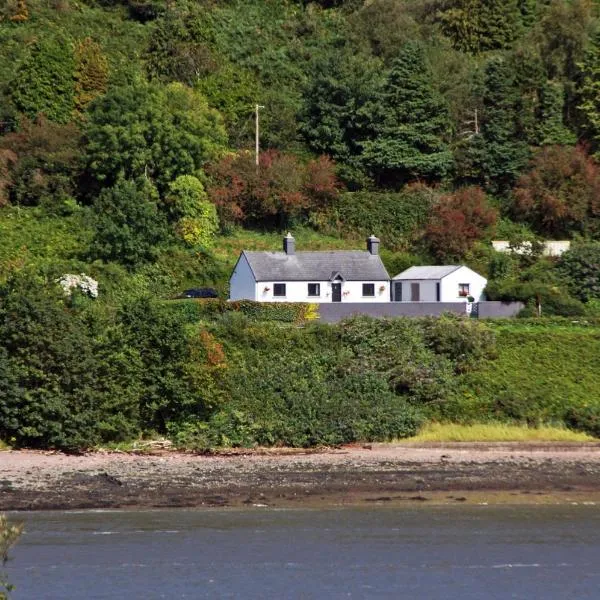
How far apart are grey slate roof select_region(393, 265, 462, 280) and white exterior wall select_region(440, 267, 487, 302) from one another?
8.8 inches

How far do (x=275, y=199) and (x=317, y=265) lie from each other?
6.57 meters

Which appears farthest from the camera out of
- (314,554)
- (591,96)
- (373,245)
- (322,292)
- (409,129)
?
(591,96)

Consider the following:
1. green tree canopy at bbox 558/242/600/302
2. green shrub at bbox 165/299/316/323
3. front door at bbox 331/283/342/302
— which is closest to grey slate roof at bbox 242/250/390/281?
front door at bbox 331/283/342/302

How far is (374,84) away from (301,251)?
37.6ft

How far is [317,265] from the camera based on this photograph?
5522cm

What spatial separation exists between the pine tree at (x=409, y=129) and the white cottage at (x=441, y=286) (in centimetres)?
Answer: 1111

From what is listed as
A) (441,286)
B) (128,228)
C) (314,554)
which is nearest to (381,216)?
(441,286)

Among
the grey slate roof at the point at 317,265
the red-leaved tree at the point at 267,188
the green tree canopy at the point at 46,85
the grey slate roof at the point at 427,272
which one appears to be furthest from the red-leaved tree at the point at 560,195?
the green tree canopy at the point at 46,85

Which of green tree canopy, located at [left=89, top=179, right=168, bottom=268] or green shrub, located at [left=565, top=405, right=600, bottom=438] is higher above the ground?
green tree canopy, located at [left=89, top=179, right=168, bottom=268]

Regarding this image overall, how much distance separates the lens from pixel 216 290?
5391 cm

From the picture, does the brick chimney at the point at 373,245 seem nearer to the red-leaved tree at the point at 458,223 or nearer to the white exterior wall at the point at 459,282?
the white exterior wall at the point at 459,282

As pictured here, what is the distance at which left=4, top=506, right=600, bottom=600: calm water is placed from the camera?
25.8m

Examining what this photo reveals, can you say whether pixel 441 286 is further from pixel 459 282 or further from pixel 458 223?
pixel 458 223

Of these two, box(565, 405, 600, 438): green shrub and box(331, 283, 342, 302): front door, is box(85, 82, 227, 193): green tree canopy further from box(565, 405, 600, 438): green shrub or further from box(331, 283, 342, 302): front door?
box(565, 405, 600, 438): green shrub
